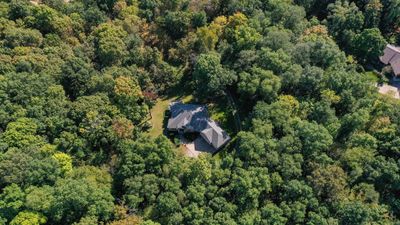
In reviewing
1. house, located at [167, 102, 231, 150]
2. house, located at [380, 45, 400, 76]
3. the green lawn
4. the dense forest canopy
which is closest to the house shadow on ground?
house, located at [167, 102, 231, 150]

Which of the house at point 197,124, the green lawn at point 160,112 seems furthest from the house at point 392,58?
the green lawn at point 160,112

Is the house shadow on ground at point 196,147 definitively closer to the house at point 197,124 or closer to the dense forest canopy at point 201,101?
the house at point 197,124

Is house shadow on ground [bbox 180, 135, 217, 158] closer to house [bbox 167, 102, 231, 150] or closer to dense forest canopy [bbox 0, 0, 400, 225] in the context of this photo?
house [bbox 167, 102, 231, 150]

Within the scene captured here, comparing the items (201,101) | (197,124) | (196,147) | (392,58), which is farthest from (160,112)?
(392,58)

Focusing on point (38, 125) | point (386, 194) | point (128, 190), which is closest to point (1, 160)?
point (38, 125)

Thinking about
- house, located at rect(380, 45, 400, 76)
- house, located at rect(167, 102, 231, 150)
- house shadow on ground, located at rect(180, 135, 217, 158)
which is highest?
house, located at rect(380, 45, 400, 76)

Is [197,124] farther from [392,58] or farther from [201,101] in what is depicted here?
[392,58]

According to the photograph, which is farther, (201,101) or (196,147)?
(201,101)

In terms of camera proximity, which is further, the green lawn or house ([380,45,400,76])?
house ([380,45,400,76])
